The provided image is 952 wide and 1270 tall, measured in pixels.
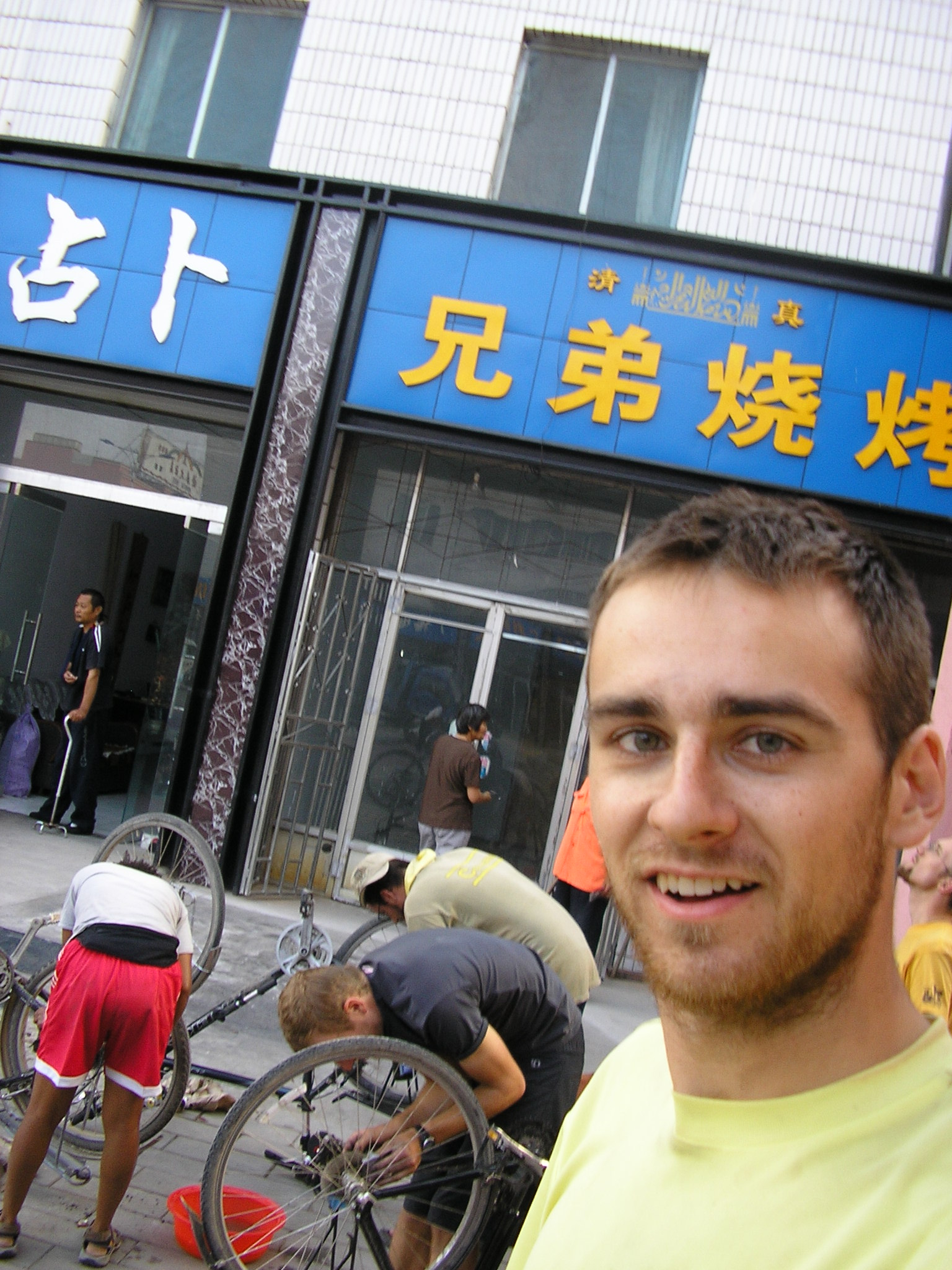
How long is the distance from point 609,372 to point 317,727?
3.58m

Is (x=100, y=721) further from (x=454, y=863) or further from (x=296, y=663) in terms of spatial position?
(x=454, y=863)

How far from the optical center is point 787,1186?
857mm

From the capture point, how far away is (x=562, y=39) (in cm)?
802

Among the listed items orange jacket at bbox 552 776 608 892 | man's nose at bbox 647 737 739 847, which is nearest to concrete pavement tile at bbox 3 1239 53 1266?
man's nose at bbox 647 737 739 847

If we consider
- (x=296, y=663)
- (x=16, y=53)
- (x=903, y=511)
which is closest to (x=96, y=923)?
(x=296, y=663)

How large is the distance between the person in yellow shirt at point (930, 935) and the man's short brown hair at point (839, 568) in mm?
1936

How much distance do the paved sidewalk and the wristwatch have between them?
0.92 m

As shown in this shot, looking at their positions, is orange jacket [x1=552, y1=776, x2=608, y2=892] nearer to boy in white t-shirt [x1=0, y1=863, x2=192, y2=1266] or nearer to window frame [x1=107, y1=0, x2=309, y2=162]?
boy in white t-shirt [x1=0, y1=863, x2=192, y2=1266]

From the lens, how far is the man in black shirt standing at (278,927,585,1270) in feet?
10.1

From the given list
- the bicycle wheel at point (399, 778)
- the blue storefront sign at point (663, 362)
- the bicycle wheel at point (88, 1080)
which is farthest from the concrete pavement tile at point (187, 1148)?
the blue storefront sign at point (663, 362)

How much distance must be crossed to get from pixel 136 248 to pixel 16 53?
2.31 metres

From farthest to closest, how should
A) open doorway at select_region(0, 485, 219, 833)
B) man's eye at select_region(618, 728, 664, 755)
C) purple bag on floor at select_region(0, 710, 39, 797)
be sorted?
purple bag on floor at select_region(0, 710, 39, 797)
open doorway at select_region(0, 485, 219, 833)
man's eye at select_region(618, 728, 664, 755)

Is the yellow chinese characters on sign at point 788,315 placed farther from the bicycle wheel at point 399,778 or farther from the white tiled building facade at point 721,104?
the bicycle wheel at point 399,778

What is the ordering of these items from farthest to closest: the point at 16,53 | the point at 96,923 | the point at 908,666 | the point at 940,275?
1. the point at 16,53
2. the point at 940,275
3. the point at 96,923
4. the point at 908,666
